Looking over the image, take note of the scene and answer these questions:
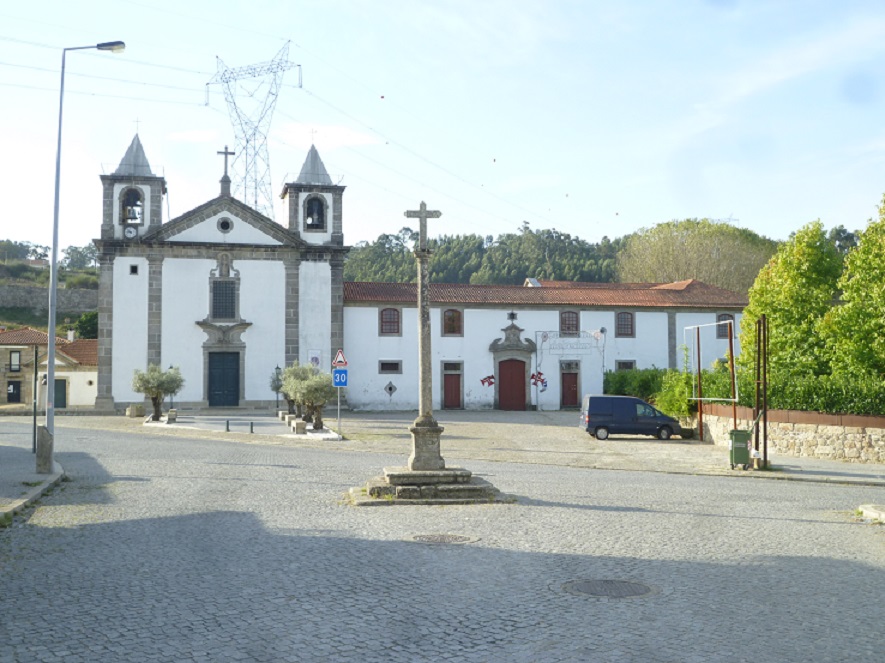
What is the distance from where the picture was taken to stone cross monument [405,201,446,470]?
13.5 m

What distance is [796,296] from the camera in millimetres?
33000

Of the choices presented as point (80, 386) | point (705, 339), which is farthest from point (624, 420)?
point (80, 386)

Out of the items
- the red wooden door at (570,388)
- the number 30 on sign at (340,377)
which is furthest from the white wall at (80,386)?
the number 30 on sign at (340,377)

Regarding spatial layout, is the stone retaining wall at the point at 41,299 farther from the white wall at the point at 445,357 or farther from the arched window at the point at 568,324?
the arched window at the point at 568,324

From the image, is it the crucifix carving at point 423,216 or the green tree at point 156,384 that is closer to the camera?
the crucifix carving at point 423,216

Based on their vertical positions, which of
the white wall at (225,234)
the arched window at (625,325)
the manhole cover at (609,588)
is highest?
the white wall at (225,234)

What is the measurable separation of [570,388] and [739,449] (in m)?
23.2

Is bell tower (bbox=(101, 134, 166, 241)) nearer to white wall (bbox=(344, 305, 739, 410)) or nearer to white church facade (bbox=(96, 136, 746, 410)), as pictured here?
white church facade (bbox=(96, 136, 746, 410))

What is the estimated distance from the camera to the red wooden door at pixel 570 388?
138 feet

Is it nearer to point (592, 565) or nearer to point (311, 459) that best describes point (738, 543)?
point (592, 565)

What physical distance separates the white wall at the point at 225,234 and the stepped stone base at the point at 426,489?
1073 inches

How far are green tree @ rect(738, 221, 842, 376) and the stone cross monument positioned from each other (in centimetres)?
2039

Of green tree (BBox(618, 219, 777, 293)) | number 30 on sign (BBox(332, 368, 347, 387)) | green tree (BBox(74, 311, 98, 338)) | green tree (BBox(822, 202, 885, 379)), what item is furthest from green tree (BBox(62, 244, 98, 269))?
green tree (BBox(822, 202, 885, 379))

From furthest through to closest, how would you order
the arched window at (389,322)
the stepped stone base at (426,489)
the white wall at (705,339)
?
1. the white wall at (705,339)
2. the arched window at (389,322)
3. the stepped stone base at (426,489)
